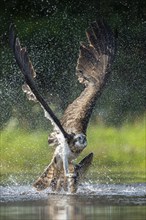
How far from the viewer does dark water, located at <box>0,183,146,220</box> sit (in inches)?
573

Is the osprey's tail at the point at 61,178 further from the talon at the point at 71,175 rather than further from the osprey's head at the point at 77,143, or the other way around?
the osprey's head at the point at 77,143

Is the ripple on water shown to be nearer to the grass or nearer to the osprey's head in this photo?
the osprey's head

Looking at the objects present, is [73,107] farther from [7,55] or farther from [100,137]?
[7,55]

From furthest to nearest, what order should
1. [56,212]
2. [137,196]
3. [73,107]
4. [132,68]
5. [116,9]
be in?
[116,9] → [132,68] → [73,107] → [137,196] → [56,212]

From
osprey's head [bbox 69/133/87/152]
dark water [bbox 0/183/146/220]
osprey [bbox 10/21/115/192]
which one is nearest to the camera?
dark water [bbox 0/183/146/220]

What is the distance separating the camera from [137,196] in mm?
16359

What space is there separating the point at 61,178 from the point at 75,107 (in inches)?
47.0

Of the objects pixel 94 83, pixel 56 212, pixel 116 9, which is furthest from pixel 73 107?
pixel 116 9

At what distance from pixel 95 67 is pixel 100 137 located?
3727 mm

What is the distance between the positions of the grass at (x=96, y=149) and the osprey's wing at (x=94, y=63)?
5.85 feet

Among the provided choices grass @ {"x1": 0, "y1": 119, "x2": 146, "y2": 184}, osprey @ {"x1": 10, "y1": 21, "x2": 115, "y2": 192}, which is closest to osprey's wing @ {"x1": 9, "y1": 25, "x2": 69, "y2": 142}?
osprey @ {"x1": 10, "y1": 21, "x2": 115, "y2": 192}

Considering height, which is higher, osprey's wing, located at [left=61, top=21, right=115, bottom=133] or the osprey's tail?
osprey's wing, located at [left=61, top=21, right=115, bottom=133]

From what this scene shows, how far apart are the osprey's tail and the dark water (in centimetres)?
9

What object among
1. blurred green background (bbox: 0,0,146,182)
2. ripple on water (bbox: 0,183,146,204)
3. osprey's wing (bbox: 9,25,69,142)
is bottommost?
blurred green background (bbox: 0,0,146,182)
